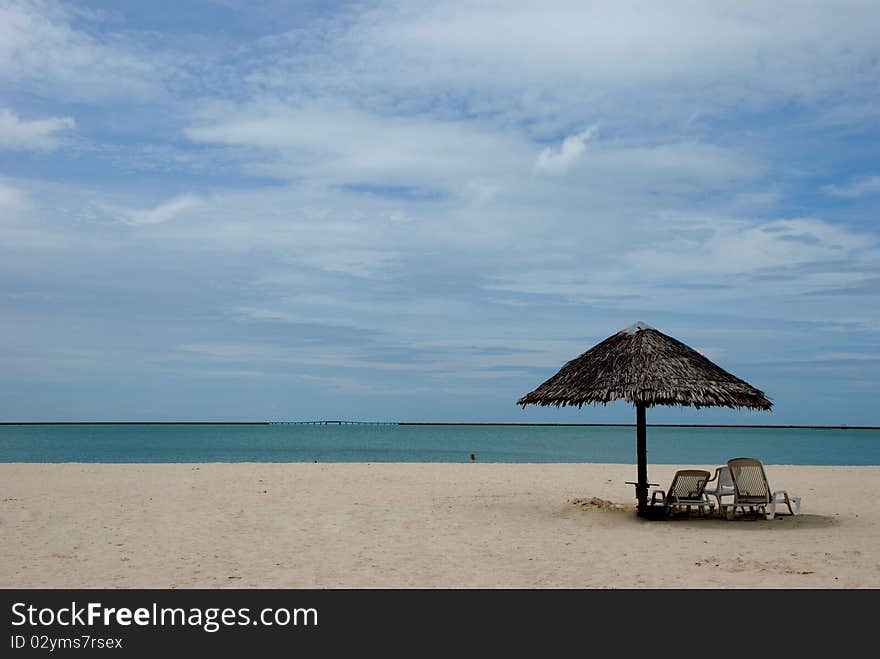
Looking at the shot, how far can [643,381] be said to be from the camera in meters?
11.2

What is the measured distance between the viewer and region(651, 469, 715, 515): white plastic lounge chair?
11.4 metres

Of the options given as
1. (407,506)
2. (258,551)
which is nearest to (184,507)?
(407,506)

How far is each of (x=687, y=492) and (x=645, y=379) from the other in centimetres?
179

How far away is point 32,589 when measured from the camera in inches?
278

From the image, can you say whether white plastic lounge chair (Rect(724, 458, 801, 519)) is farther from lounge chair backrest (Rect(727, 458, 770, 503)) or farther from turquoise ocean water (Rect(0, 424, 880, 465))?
turquoise ocean water (Rect(0, 424, 880, 465))

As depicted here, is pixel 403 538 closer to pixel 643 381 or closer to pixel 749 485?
pixel 643 381

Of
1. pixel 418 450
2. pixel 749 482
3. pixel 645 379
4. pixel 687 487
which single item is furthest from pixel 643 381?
pixel 418 450

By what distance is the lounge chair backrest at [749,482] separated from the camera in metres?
11.2

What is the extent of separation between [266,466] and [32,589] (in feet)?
51.0

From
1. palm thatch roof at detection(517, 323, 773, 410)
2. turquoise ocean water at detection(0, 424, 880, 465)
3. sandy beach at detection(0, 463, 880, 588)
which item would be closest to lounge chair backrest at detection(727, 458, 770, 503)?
sandy beach at detection(0, 463, 880, 588)

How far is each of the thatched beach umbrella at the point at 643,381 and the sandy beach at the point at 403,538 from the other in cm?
164

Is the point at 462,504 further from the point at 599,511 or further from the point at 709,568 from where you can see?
the point at 709,568

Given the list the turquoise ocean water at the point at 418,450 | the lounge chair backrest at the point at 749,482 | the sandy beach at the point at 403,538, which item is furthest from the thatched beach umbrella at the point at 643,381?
the turquoise ocean water at the point at 418,450

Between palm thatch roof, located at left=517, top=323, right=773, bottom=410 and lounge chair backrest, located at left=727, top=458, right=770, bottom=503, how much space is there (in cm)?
81
